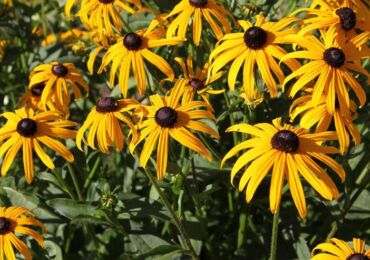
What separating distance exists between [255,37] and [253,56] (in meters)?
0.07

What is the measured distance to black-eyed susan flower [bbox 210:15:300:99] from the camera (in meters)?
2.12

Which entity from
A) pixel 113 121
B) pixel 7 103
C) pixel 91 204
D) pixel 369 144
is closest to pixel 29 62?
pixel 7 103

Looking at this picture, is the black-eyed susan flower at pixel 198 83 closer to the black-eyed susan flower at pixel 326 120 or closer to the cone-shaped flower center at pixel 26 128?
the black-eyed susan flower at pixel 326 120

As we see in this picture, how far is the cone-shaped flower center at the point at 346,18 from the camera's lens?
226 centimetres

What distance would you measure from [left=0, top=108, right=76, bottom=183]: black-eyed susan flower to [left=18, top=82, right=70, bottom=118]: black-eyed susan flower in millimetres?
202

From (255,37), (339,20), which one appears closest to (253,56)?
(255,37)

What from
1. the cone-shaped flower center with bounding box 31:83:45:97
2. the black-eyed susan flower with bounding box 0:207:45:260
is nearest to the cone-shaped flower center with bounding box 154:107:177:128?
the black-eyed susan flower with bounding box 0:207:45:260

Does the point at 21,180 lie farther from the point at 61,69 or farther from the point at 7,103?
the point at 7,103

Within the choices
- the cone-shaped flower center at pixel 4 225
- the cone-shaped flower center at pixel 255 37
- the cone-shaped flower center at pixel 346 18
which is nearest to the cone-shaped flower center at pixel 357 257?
the cone-shaped flower center at pixel 255 37

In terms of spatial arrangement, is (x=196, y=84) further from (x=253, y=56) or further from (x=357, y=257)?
(x=357, y=257)

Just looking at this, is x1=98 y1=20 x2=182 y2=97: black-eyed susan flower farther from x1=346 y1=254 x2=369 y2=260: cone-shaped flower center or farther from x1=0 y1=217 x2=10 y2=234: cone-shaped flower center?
x1=346 y1=254 x2=369 y2=260: cone-shaped flower center

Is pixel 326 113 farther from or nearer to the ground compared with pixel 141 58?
nearer to the ground

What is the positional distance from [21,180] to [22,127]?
66 centimetres

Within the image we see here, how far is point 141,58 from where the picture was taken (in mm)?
2328
